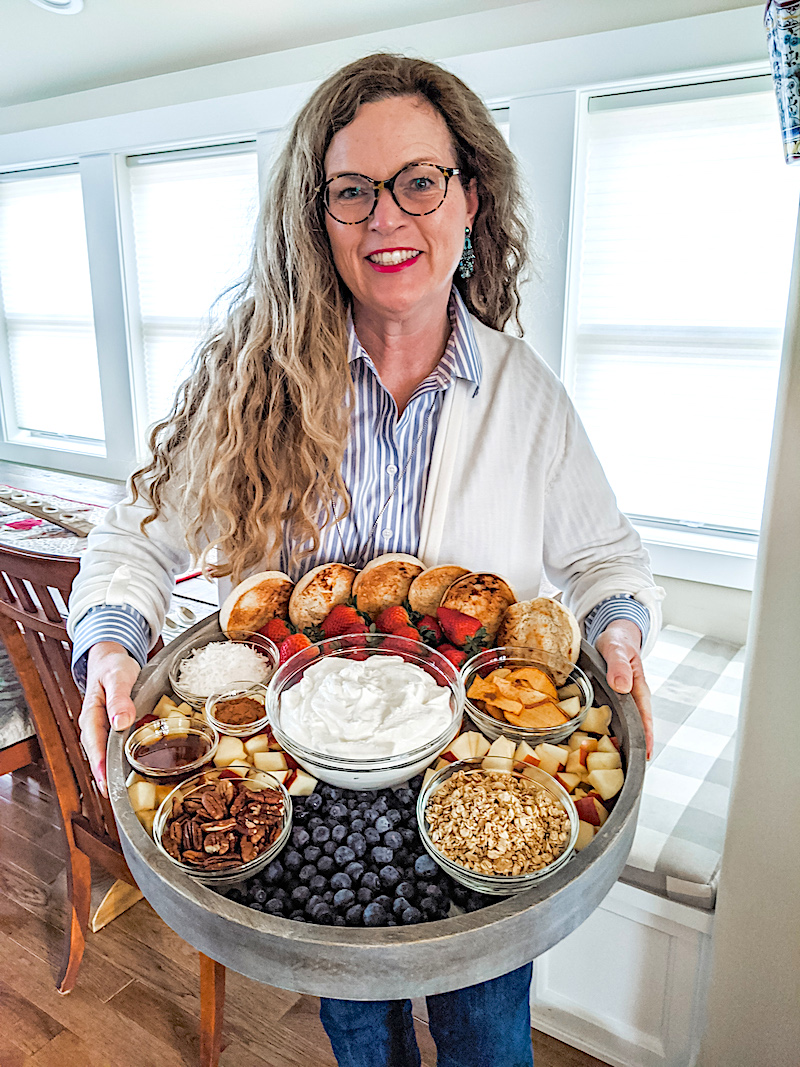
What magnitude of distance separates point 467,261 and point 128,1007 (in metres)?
1.80

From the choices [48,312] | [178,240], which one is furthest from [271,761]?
[48,312]

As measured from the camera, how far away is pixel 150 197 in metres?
3.63

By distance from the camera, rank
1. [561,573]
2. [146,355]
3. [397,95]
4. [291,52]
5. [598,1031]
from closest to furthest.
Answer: [397,95] < [561,573] < [598,1031] < [291,52] < [146,355]

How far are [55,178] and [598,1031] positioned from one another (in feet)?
14.7

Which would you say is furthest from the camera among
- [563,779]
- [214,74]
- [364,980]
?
[214,74]

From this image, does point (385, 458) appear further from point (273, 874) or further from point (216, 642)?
point (273, 874)

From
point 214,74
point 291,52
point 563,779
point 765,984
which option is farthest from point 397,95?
point 214,74

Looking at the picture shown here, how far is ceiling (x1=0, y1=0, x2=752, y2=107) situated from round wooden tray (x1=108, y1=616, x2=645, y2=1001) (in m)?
2.53

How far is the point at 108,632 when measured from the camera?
3.55 feet

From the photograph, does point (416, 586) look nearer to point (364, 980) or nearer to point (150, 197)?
point (364, 980)

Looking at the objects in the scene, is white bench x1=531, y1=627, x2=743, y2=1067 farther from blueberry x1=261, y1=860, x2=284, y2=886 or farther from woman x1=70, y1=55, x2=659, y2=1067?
blueberry x1=261, y1=860, x2=284, y2=886

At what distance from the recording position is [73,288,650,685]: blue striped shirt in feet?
4.11

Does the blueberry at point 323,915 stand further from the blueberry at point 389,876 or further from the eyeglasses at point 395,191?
the eyeglasses at point 395,191

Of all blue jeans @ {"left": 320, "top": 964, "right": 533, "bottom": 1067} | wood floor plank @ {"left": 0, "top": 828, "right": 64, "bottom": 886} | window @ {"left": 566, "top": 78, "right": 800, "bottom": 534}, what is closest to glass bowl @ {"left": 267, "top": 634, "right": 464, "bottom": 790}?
blue jeans @ {"left": 320, "top": 964, "right": 533, "bottom": 1067}
